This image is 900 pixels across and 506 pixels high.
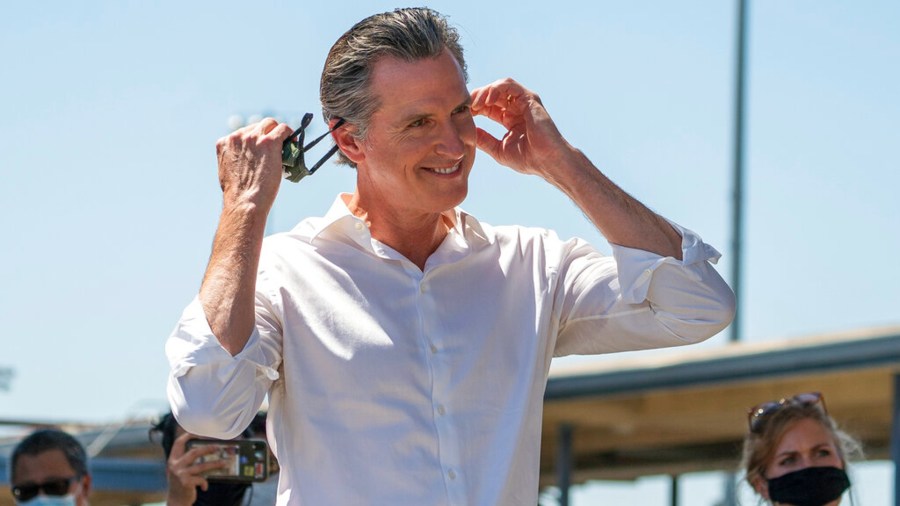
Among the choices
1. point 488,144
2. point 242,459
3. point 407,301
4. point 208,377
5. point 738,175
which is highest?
point 738,175

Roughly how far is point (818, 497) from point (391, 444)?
201 centimetres

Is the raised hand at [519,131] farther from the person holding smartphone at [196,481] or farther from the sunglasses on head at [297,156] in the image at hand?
the person holding smartphone at [196,481]

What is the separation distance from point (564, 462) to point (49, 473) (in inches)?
261

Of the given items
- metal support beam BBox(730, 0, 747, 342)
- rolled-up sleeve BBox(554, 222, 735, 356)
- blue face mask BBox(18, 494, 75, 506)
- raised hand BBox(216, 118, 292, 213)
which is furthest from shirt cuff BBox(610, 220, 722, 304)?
metal support beam BBox(730, 0, 747, 342)

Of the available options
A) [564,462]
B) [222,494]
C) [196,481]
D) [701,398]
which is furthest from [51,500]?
[564,462]

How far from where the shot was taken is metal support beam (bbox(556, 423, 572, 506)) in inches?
439

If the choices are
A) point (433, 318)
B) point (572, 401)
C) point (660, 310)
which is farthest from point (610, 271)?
point (572, 401)

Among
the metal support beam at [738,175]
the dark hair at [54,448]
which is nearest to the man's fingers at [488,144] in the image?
the dark hair at [54,448]

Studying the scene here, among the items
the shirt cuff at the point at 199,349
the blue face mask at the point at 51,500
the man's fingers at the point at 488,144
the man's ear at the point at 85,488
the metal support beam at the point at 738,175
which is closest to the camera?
the shirt cuff at the point at 199,349

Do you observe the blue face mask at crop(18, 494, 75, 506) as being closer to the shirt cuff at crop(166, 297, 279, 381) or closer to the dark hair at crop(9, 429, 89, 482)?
the dark hair at crop(9, 429, 89, 482)

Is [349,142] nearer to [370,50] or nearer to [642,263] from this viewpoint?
[370,50]

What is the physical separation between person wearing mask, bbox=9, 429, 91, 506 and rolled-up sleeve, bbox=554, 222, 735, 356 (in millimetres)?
2479

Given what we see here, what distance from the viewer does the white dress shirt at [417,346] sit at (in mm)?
3125

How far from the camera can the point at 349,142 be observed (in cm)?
341
